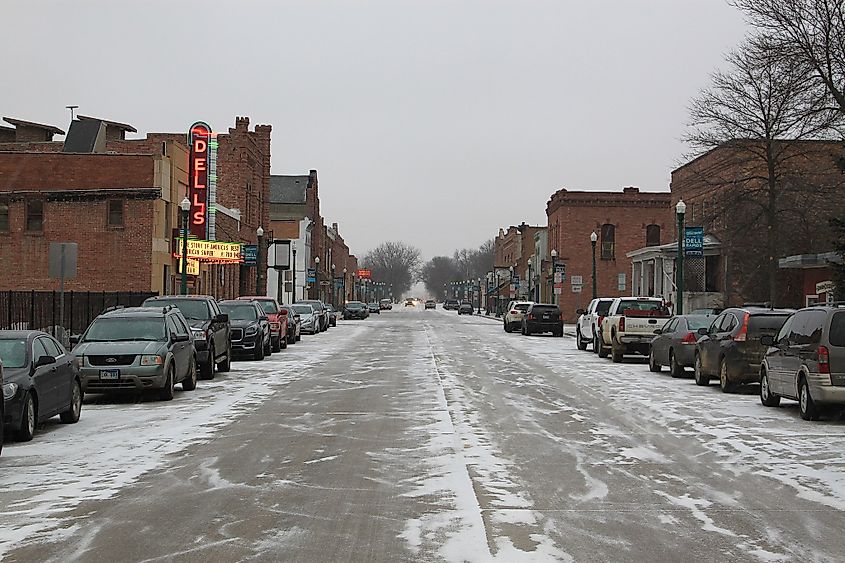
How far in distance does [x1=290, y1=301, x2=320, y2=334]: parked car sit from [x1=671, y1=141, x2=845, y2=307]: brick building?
1942cm

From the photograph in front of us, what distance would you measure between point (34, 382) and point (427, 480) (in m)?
6.00

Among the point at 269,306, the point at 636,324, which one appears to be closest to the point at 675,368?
the point at 636,324

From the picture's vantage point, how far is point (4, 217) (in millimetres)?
43219

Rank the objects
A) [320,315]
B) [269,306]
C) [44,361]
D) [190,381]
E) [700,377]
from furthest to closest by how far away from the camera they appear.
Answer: [320,315] → [269,306] → [700,377] → [190,381] → [44,361]

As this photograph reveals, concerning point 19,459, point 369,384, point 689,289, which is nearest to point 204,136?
point 689,289

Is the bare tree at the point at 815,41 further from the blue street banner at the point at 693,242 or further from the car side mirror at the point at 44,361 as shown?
the car side mirror at the point at 44,361

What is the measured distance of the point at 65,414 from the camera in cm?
1538

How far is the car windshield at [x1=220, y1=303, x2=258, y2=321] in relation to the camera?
31.0m

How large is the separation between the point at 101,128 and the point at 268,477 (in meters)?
48.5

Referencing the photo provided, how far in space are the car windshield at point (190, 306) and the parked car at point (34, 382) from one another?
9094 mm

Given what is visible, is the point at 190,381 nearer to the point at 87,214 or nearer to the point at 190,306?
the point at 190,306

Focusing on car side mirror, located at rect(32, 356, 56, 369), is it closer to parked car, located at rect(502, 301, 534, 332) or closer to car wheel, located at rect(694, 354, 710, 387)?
car wheel, located at rect(694, 354, 710, 387)

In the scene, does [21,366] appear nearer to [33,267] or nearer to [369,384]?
[369,384]

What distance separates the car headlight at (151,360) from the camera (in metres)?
18.4
